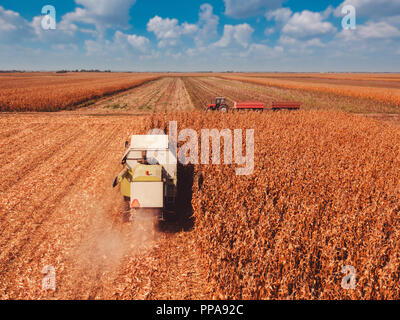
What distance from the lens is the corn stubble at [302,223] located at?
3.81 metres

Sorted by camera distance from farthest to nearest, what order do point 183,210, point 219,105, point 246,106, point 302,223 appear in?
point 219,105 → point 246,106 → point 183,210 → point 302,223

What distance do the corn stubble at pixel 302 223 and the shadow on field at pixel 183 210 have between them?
704 mm

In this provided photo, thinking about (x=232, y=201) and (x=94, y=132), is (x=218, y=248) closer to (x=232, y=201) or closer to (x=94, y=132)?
(x=232, y=201)

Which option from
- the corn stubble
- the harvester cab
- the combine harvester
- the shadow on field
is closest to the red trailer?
the combine harvester

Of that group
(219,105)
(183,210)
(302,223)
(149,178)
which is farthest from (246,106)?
(302,223)

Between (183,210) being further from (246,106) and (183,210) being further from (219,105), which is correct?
(246,106)

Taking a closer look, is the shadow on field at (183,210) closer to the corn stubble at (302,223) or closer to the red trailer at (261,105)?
the corn stubble at (302,223)

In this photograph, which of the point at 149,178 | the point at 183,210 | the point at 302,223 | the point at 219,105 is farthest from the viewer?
the point at 219,105

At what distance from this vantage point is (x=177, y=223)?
7301 millimetres

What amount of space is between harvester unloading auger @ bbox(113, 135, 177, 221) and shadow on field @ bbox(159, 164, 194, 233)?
1.06 feet

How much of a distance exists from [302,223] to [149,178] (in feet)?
12.9

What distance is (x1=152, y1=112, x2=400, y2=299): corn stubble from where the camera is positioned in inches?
150

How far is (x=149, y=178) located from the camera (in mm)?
6305

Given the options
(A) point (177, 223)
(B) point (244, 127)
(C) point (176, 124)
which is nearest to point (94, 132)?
(C) point (176, 124)
